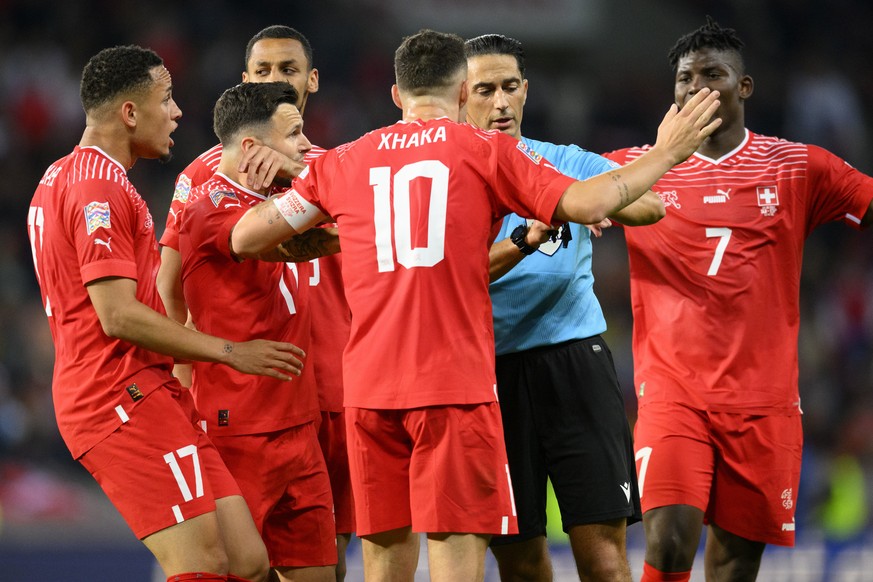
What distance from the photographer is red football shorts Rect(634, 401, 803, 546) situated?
18.2 ft

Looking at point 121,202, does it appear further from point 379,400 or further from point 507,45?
point 507,45

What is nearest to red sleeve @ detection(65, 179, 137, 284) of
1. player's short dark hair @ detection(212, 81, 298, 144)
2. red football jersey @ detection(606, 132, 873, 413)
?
player's short dark hair @ detection(212, 81, 298, 144)

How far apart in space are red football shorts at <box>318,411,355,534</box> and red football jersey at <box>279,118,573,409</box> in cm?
146

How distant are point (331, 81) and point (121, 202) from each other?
9775 mm

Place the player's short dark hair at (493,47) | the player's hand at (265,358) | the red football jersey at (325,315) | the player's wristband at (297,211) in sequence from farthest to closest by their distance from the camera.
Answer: the red football jersey at (325,315), the player's short dark hair at (493,47), the player's hand at (265,358), the player's wristband at (297,211)

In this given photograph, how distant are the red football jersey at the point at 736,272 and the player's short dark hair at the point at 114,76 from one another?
249cm

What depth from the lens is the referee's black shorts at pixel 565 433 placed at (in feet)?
16.7

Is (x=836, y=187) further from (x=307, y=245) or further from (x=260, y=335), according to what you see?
(x=260, y=335)

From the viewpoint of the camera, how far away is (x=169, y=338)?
175 inches

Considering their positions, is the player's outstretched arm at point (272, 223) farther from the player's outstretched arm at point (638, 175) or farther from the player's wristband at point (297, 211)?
the player's outstretched arm at point (638, 175)

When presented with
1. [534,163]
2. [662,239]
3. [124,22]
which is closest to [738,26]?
[124,22]

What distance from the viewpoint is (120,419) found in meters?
4.48

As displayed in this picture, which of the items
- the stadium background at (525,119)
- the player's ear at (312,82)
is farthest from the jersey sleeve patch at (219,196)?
the stadium background at (525,119)

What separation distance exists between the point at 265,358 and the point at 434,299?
952 mm
